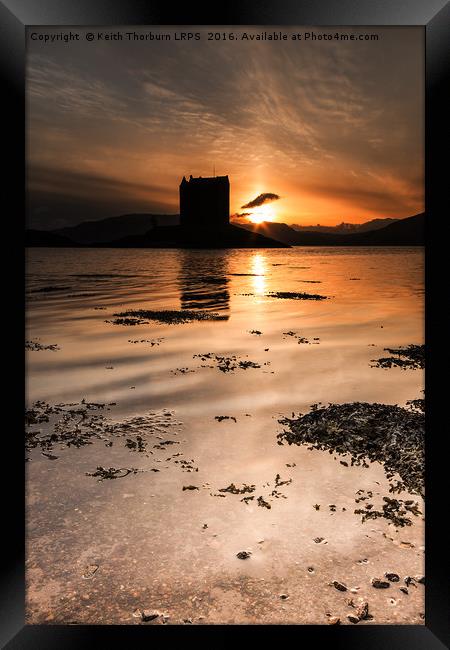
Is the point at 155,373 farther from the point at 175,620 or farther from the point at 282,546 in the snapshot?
the point at 175,620

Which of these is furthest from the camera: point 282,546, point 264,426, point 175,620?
point 264,426

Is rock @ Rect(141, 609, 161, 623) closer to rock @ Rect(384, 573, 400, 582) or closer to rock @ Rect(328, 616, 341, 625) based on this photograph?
rock @ Rect(328, 616, 341, 625)

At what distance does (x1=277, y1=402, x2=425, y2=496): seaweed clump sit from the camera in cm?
616

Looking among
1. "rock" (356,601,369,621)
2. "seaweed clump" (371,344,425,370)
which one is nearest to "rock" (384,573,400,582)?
"rock" (356,601,369,621)

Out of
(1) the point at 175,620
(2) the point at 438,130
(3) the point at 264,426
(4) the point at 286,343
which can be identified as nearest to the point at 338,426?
(3) the point at 264,426

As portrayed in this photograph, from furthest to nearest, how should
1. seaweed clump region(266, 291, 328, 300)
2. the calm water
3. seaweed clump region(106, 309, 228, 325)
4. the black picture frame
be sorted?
seaweed clump region(266, 291, 328, 300)
seaweed clump region(106, 309, 228, 325)
the calm water
the black picture frame

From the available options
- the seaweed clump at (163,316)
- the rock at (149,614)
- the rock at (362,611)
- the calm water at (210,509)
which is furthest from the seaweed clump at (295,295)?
the rock at (149,614)

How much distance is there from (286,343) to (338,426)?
275 inches

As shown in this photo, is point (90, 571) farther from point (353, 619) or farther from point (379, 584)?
point (379, 584)

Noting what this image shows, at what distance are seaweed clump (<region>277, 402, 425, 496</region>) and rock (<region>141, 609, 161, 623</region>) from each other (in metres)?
3.15

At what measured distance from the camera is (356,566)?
4.28 m

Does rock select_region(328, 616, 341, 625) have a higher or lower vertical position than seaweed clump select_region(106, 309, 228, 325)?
lower

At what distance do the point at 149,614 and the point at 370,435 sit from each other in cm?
416

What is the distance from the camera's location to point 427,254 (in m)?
3.03
